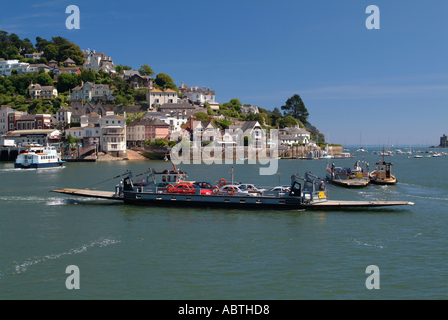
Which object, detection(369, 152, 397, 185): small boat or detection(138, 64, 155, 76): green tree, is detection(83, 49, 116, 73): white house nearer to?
detection(138, 64, 155, 76): green tree

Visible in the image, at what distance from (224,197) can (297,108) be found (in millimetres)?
167491

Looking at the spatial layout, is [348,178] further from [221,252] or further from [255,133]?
[255,133]

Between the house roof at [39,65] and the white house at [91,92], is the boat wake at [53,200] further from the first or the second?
the house roof at [39,65]

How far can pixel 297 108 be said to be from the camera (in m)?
198

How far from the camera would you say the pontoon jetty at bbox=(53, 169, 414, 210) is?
35812mm

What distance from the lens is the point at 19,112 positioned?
142 m

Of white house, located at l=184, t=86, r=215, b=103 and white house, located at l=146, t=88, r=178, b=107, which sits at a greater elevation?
white house, located at l=184, t=86, r=215, b=103

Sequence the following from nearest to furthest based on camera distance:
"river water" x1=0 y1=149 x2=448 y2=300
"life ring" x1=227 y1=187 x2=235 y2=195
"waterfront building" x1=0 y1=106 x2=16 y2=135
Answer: "river water" x1=0 y1=149 x2=448 y2=300 < "life ring" x1=227 y1=187 x2=235 y2=195 < "waterfront building" x1=0 y1=106 x2=16 y2=135

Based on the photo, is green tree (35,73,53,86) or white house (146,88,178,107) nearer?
white house (146,88,178,107)

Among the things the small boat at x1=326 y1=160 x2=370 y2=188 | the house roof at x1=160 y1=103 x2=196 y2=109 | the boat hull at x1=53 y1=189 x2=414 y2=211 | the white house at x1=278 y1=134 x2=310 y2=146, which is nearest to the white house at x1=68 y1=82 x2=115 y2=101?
the house roof at x1=160 y1=103 x2=196 y2=109

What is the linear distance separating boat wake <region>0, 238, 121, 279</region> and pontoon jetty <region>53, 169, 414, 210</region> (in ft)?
39.9

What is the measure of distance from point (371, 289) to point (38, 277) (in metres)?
15.7

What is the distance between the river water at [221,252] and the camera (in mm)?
18109
